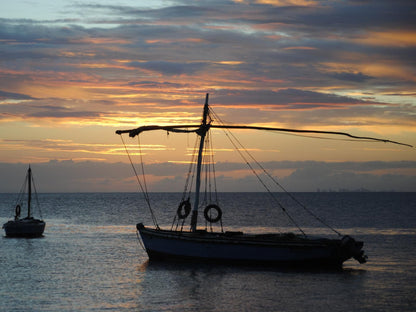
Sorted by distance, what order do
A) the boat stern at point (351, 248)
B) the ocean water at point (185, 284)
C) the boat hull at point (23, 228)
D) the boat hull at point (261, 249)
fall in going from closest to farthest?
1. the ocean water at point (185, 284)
2. the boat stern at point (351, 248)
3. the boat hull at point (261, 249)
4. the boat hull at point (23, 228)

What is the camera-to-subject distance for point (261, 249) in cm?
4016

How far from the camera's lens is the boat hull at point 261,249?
40000 millimetres

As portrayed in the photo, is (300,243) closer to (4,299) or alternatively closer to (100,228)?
(4,299)

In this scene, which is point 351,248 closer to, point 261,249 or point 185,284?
point 261,249

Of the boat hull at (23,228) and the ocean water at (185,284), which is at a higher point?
the boat hull at (23,228)

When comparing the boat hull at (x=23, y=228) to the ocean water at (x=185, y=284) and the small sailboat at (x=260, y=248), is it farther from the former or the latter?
the small sailboat at (x=260, y=248)

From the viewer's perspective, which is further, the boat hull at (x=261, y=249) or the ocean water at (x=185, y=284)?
the boat hull at (x=261, y=249)

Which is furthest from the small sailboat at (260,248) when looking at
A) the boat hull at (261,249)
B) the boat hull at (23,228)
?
the boat hull at (23,228)

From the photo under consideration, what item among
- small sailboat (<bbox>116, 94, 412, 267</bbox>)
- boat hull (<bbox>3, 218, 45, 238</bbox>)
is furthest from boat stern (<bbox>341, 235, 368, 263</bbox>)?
boat hull (<bbox>3, 218, 45, 238</bbox>)

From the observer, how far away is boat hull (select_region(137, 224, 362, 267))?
1575 inches

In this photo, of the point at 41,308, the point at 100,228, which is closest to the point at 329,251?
the point at 41,308

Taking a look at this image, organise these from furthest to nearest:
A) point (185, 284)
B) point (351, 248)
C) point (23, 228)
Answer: point (23, 228)
point (351, 248)
point (185, 284)

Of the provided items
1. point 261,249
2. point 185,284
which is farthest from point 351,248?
point 185,284

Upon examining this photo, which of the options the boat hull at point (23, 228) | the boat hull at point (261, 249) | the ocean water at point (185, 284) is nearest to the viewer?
the ocean water at point (185, 284)
